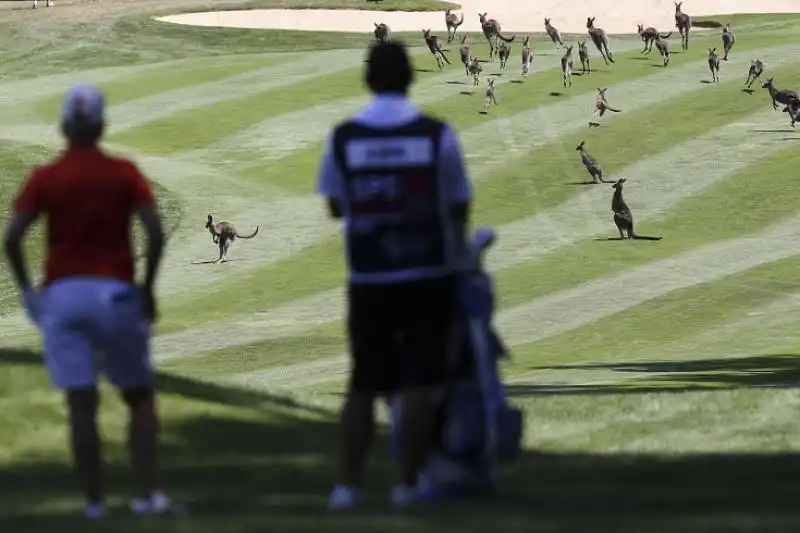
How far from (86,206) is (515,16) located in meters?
55.8

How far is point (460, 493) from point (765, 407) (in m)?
5.76

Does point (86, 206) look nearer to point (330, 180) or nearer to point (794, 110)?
point (330, 180)

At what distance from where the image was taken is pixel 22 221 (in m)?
8.37

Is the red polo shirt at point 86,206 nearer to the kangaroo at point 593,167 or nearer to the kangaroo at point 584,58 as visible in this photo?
the kangaroo at point 593,167

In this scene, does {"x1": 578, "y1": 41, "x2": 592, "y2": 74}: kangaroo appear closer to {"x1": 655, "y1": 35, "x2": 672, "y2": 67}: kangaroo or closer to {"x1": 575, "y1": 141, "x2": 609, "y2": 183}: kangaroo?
{"x1": 655, "y1": 35, "x2": 672, "y2": 67}: kangaroo

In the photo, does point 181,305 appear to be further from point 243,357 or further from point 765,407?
point 765,407

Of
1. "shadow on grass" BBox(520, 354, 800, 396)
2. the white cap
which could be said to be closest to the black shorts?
the white cap

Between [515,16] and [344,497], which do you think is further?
[515,16]

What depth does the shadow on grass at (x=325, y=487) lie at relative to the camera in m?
8.34

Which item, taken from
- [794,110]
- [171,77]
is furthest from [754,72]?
[171,77]

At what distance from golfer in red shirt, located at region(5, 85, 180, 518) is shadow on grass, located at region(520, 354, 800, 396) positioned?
9.79 meters

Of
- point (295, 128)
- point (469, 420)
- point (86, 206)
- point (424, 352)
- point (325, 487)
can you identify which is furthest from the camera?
point (295, 128)

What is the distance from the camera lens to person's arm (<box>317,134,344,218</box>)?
8.75 metres

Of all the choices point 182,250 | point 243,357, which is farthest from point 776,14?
point 243,357
